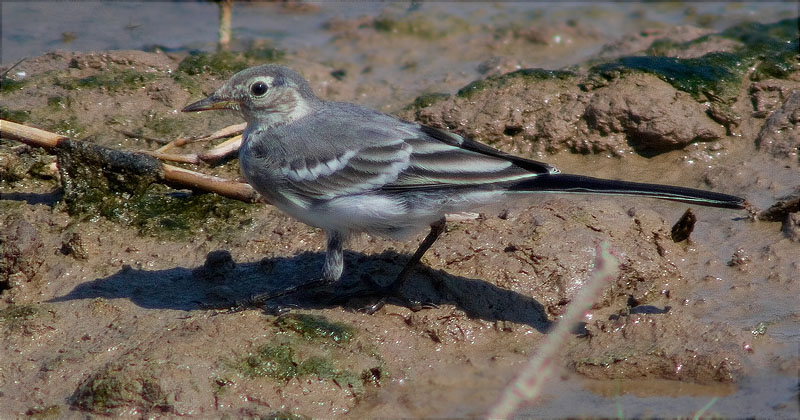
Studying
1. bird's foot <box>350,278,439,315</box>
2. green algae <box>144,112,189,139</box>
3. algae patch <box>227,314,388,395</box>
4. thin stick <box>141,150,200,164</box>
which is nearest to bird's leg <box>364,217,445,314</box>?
bird's foot <box>350,278,439,315</box>

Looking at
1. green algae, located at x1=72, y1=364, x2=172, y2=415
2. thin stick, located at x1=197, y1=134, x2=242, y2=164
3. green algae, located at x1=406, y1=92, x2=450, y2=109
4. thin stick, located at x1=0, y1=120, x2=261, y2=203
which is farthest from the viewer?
green algae, located at x1=406, y1=92, x2=450, y2=109

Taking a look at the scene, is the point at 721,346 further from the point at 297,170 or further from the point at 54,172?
the point at 54,172

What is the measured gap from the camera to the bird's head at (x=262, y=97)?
5723 mm

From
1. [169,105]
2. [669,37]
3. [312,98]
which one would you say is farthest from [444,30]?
[312,98]

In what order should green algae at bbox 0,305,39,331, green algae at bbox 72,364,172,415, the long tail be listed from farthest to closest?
green algae at bbox 0,305,39,331 → the long tail → green algae at bbox 72,364,172,415

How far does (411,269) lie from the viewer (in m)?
5.73

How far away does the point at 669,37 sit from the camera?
31.4ft

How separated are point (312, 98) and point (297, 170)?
0.74m

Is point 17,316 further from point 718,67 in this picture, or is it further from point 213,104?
point 718,67

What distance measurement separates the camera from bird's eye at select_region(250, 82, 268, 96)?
572 cm

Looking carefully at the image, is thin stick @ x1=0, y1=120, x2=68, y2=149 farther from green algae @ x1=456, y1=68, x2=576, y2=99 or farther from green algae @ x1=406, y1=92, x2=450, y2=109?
green algae @ x1=456, y1=68, x2=576, y2=99

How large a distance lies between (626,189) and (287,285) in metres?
2.44

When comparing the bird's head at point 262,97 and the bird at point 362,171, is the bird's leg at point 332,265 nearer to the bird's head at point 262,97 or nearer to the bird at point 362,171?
the bird at point 362,171

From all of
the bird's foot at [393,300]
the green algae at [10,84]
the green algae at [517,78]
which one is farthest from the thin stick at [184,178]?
the green algae at [517,78]
